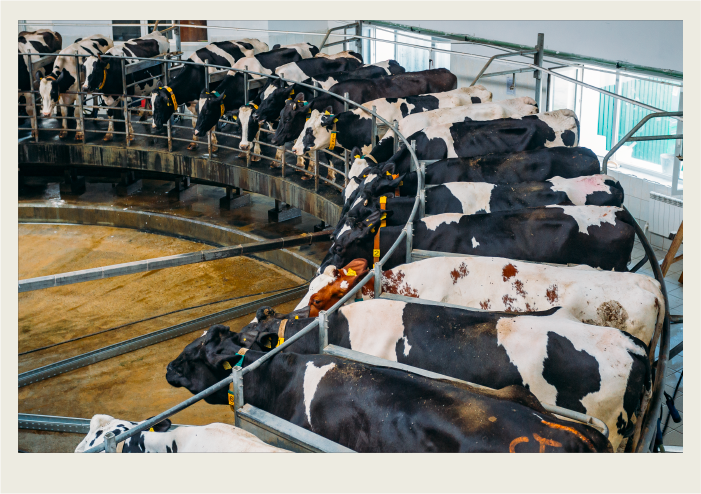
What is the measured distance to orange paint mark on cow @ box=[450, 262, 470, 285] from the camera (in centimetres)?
478

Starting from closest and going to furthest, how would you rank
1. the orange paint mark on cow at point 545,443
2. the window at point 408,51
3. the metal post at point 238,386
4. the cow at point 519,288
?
the orange paint mark on cow at point 545,443 → the metal post at point 238,386 → the cow at point 519,288 → the window at point 408,51

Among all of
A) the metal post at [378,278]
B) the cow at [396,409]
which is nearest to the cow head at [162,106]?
the metal post at [378,278]

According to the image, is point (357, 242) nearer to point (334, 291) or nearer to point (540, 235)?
point (334, 291)

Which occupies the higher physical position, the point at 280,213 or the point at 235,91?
the point at 235,91

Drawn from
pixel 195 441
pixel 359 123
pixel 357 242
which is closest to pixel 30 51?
pixel 359 123

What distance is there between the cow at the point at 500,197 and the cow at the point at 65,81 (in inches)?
279

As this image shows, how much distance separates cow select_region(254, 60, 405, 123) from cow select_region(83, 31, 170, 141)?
8.37 feet

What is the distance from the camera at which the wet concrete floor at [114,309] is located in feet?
20.6

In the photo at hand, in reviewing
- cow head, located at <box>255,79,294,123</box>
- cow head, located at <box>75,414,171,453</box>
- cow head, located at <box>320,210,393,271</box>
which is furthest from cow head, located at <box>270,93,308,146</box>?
cow head, located at <box>75,414,171,453</box>

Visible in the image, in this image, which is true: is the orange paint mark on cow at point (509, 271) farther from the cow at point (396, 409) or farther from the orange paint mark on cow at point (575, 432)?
the orange paint mark on cow at point (575, 432)

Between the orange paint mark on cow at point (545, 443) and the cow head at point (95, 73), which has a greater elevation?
the cow head at point (95, 73)

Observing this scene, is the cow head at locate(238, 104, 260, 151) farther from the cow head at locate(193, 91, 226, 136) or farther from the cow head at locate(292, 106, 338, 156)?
the cow head at locate(292, 106, 338, 156)

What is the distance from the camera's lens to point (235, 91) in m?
11.2

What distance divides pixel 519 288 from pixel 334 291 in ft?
4.09
